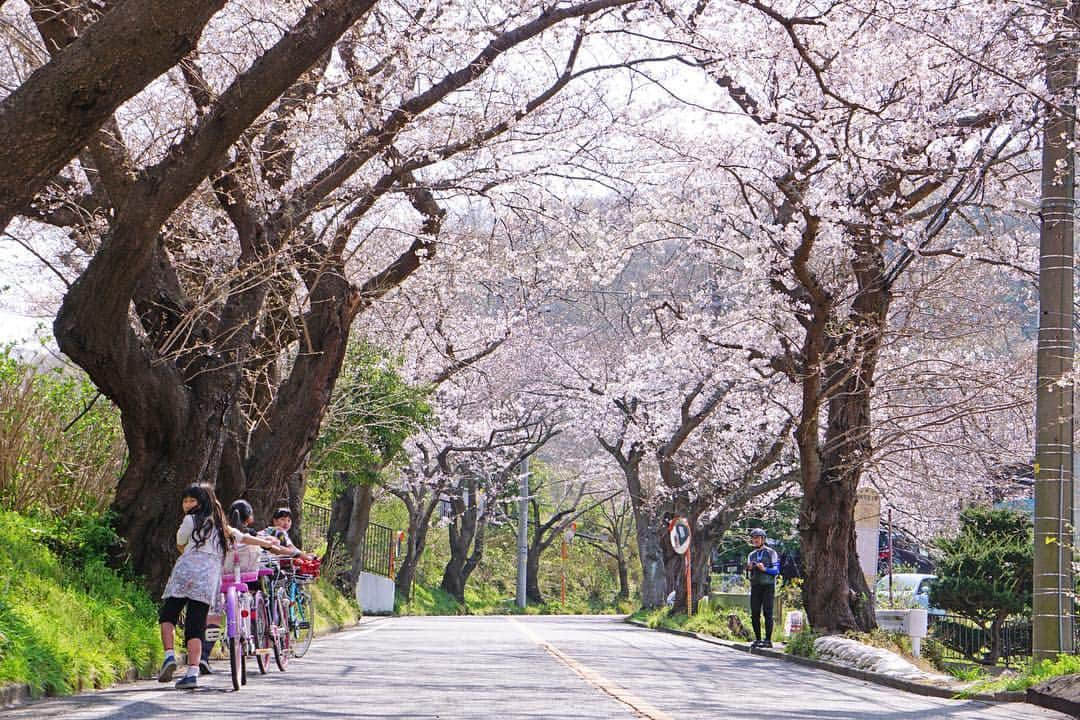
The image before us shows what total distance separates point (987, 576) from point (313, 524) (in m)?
15.3

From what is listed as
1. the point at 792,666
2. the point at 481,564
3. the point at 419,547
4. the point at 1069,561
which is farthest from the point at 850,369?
the point at 481,564

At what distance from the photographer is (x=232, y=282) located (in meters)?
15.7

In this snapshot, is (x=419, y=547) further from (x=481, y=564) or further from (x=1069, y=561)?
(x=1069, y=561)

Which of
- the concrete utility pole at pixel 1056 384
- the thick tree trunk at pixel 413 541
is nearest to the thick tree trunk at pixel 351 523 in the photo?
the thick tree trunk at pixel 413 541

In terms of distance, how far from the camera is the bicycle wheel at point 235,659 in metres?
11.1

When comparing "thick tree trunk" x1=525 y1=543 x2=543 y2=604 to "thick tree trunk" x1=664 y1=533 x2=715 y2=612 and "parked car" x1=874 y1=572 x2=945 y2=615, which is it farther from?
"thick tree trunk" x1=664 y1=533 x2=715 y2=612

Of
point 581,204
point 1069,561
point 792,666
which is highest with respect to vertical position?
point 581,204

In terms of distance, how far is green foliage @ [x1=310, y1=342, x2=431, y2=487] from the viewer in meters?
25.1

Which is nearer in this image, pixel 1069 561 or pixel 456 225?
pixel 1069 561

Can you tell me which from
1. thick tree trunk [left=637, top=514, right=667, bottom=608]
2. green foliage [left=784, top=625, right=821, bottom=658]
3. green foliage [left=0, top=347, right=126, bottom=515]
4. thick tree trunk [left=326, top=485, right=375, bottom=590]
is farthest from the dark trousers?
thick tree trunk [left=637, top=514, right=667, bottom=608]

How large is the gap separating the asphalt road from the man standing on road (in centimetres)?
311

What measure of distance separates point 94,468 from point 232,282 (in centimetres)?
269

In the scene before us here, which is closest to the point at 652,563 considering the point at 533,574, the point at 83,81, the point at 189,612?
the point at 533,574

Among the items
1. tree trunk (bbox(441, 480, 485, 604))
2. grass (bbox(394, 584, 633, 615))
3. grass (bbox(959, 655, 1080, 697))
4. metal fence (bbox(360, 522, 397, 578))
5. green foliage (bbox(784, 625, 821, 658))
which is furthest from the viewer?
tree trunk (bbox(441, 480, 485, 604))
